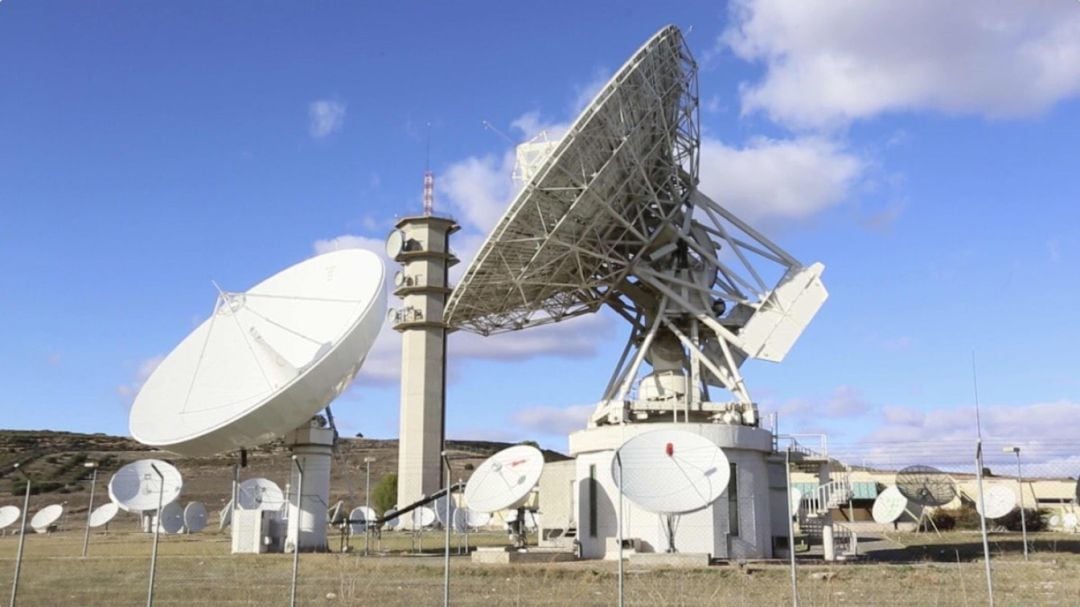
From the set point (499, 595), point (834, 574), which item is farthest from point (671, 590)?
point (834, 574)

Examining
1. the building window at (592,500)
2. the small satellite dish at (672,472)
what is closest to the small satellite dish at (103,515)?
the building window at (592,500)

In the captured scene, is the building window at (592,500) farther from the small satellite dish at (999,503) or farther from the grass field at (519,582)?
the small satellite dish at (999,503)

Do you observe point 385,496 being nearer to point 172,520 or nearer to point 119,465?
point 172,520

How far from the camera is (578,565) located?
95.5 ft

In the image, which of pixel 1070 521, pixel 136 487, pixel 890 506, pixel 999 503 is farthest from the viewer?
pixel 1070 521

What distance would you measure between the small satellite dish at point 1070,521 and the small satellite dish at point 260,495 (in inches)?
1730

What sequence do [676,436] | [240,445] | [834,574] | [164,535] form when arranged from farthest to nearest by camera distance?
[164,535] → [240,445] → [676,436] → [834,574]

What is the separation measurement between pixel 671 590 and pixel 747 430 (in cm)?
1271

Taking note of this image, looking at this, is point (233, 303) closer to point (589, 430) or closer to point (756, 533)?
point (589, 430)

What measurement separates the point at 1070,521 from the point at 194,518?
2025 inches

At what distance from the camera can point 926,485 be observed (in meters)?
47.2

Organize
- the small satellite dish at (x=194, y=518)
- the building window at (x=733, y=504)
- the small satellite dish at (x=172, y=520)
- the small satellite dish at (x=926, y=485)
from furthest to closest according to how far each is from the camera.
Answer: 1. the small satellite dish at (x=194, y=518)
2. the small satellite dish at (x=172, y=520)
3. the small satellite dish at (x=926, y=485)
4. the building window at (x=733, y=504)

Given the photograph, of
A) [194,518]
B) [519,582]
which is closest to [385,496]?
[194,518]

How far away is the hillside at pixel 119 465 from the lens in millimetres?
84500
